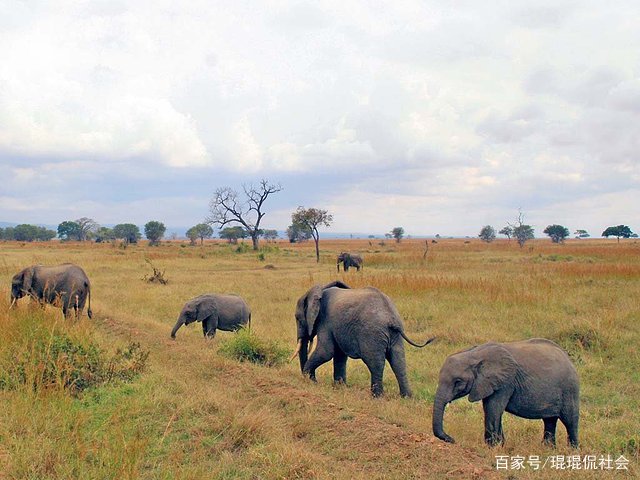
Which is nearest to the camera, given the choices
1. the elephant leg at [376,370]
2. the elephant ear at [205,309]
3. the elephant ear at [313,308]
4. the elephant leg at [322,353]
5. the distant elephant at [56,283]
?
the elephant leg at [376,370]

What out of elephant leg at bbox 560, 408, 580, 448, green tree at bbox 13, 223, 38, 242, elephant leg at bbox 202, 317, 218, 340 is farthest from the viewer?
green tree at bbox 13, 223, 38, 242

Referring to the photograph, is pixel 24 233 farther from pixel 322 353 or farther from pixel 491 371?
pixel 491 371

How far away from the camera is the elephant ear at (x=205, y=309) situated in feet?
41.8

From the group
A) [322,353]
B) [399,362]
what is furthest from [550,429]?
[322,353]

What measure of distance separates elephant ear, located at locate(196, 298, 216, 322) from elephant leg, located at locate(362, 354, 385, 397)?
571cm

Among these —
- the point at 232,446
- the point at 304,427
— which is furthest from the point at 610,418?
the point at 232,446

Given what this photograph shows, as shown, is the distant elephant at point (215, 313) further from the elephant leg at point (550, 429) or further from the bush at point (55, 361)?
the elephant leg at point (550, 429)

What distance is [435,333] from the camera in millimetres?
12797

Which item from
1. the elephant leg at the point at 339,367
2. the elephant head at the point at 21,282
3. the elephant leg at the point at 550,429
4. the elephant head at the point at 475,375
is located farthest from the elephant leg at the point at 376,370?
the elephant head at the point at 21,282

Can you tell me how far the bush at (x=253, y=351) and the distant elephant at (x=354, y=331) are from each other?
0.93 metres

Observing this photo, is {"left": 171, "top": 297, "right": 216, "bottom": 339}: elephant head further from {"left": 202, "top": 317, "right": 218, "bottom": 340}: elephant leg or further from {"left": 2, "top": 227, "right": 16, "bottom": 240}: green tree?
{"left": 2, "top": 227, "right": 16, "bottom": 240}: green tree

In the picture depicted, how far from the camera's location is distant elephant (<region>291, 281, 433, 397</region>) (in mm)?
8180

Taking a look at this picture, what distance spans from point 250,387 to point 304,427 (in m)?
1.89

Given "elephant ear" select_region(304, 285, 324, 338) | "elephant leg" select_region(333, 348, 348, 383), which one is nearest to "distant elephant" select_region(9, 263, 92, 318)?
"elephant ear" select_region(304, 285, 324, 338)
